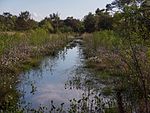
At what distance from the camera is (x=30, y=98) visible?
11680 mm

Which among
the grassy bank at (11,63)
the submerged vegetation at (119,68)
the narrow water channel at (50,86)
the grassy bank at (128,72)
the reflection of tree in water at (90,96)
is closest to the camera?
the submerged vegetation at (119,68)

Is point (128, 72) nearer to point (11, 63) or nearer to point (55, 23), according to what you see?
point (11, 63)

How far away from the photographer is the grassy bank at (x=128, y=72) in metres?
8.25

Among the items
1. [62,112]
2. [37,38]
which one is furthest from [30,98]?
[37,38]

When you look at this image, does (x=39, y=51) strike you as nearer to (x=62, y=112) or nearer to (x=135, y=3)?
(x=62, y=112)

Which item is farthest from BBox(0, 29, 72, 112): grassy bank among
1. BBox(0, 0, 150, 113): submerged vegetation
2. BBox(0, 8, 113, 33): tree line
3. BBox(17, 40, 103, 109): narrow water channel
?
BBox(0, 8, 113, 33): tree line

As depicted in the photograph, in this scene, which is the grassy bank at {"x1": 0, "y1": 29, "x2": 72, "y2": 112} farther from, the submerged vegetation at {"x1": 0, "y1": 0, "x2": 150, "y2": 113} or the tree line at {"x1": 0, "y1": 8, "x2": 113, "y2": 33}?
the tree line at {"x1": 0, "y1": 8, "x2": 113, "y2": 33}

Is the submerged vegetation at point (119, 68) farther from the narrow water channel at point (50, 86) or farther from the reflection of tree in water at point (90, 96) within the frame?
the narrow water channel at point (50, 86)

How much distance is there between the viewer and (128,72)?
44.4 ft

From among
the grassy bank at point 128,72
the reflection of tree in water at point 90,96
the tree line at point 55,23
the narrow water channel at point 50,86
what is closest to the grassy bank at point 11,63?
the narrow water channel at point 50,86

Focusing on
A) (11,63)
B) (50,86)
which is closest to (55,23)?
(11,63)

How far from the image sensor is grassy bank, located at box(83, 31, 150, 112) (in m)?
8.25

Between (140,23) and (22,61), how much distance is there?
1341 cm

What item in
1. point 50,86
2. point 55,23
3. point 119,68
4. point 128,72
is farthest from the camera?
point 55,23
